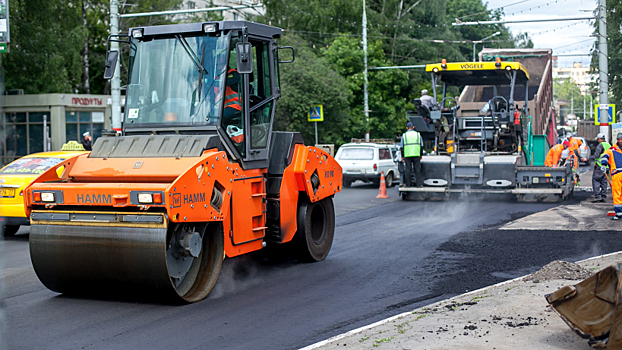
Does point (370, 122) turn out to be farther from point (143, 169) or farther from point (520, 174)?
point (143, 169)

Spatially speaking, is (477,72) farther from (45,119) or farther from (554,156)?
(45,119)

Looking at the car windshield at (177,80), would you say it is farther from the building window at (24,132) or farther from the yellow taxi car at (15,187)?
the building window at (24,132)

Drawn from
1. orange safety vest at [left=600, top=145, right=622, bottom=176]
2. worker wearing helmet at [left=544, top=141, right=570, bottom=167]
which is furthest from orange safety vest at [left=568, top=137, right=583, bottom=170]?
orange safety vest at [left=600, top=145, right=622, bottom=176]

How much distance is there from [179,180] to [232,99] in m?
1.68

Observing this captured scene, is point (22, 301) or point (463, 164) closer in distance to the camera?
point (22, 301)

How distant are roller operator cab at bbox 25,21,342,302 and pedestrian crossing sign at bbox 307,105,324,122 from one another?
2082 cm

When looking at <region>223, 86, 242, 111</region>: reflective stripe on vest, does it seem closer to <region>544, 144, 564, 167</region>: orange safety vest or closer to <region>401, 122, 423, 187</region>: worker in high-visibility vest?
<region>401, 122, 423, 187</region>: worker in high-visibility vest

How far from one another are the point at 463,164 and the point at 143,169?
37.2ft

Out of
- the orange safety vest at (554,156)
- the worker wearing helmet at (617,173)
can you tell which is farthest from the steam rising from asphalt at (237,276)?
the orange safety vest at (554,156)

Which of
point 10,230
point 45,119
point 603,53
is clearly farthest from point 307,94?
point 10,230

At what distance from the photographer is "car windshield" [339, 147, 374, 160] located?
22.9 m

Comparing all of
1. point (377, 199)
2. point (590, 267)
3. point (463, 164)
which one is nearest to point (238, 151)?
point (590, 267)

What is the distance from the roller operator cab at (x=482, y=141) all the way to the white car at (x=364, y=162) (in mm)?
4365

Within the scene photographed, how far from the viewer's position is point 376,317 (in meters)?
6.50
